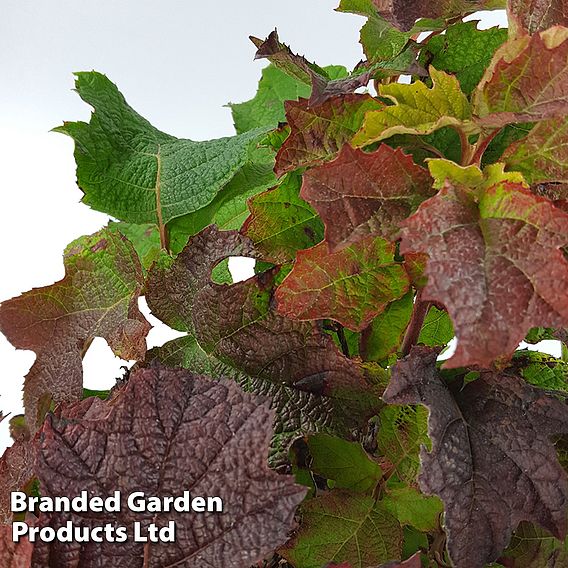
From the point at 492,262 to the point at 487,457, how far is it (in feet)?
0.36

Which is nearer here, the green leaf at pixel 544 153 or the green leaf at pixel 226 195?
the green leaf at pixel 544 153

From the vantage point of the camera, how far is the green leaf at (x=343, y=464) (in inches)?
18.7

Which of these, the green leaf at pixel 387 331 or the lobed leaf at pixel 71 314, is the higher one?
the lobed leaf at pixel 71 314

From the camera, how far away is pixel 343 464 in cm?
48

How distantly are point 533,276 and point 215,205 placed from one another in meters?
0.31

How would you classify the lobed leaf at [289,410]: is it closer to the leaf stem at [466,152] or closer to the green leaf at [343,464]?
the green leaf at [343,464]

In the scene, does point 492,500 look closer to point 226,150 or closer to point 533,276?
point 533,276

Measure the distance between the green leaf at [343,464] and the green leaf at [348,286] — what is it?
74mm

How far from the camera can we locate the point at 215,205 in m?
0.61

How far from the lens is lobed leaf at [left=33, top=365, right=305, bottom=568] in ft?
1.24

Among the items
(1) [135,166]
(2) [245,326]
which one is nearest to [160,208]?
(1) [135,166]

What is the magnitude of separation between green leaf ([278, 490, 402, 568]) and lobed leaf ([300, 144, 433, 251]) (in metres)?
0.17

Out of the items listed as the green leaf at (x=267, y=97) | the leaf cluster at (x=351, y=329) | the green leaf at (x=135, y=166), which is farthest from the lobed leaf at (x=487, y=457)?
the green leaf at (x=267, y=97)

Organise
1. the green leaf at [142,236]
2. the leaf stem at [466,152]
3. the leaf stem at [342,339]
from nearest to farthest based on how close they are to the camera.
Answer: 1. the leaf stem at [466,152]
2. the leaf stem at [342,339]
3. the green leaf at [142,236]
